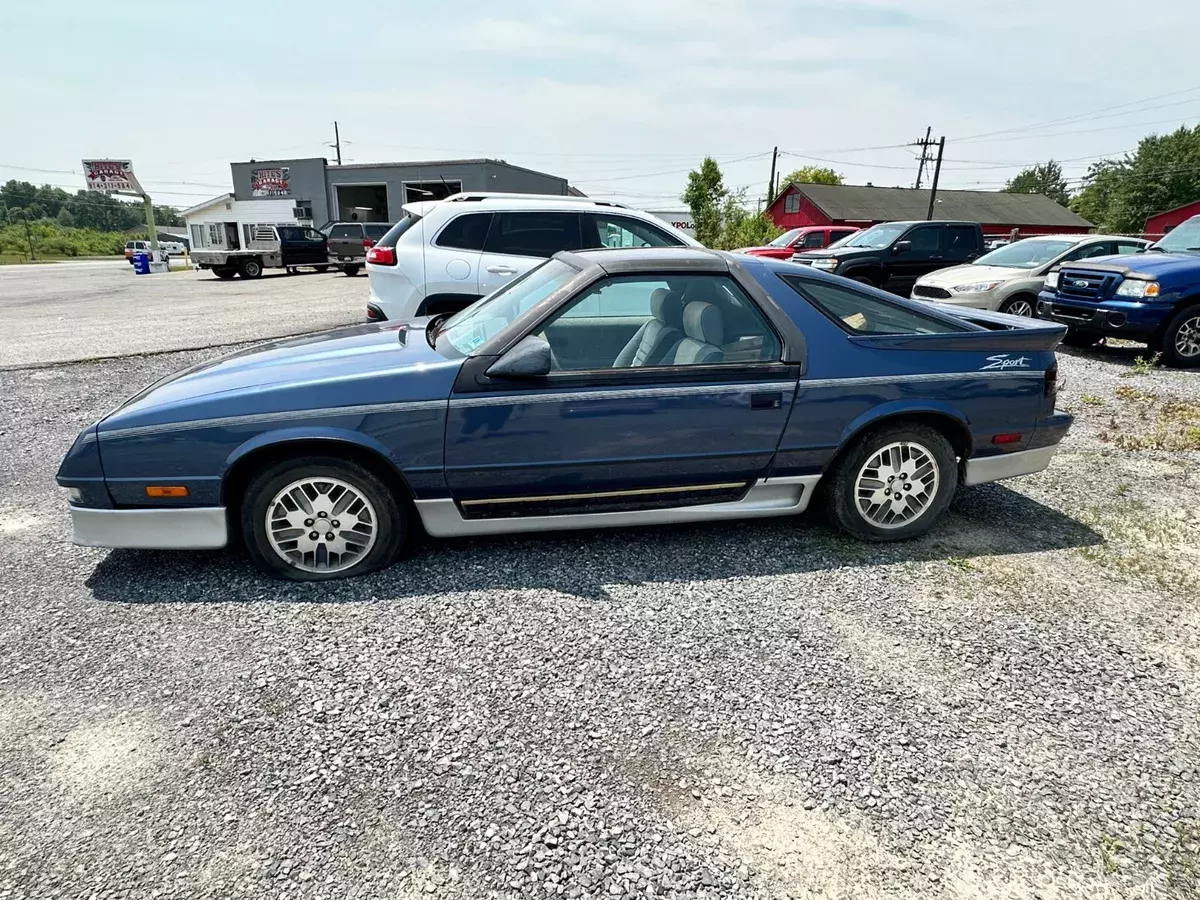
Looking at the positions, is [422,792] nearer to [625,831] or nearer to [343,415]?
[625,831]

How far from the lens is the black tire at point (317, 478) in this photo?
10.5 feet

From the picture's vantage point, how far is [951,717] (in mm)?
2531

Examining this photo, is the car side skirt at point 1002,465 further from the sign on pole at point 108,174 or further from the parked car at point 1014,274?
the sign on pole at point 108,174

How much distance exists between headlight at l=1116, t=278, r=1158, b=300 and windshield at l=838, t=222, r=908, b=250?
5621 millimetres

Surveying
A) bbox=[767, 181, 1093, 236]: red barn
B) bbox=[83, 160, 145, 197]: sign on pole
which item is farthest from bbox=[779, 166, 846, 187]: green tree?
bbox=[83, 160, 145, 197]: sign on pole

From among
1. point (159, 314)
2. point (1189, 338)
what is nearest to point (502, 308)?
point (1189, 338)

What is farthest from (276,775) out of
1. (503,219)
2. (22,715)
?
(503,219)

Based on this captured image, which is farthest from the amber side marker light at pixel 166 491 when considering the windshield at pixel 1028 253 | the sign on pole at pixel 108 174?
the sign on pole at pixel 108 174

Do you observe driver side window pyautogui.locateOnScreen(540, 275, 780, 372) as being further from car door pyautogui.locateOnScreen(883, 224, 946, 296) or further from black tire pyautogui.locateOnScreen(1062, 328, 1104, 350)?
car door pyautogui.locateOnScreen(883, 224, 946, 296)

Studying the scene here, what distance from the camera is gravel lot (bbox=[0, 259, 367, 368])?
9.48 meters

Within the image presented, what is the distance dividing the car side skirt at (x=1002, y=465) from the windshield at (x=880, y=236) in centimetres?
1085

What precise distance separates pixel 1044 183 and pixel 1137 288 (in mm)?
139446

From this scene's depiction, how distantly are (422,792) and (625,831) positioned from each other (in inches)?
24.9

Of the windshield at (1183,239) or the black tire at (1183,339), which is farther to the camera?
the windshield at (1183,239)
